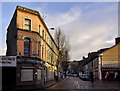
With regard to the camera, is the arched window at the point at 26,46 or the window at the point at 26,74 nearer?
the window at the point at 26,74

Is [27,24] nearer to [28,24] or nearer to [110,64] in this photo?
[28,24]

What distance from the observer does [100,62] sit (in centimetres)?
4897

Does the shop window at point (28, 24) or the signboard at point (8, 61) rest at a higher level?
the shop window at point (28, 24)

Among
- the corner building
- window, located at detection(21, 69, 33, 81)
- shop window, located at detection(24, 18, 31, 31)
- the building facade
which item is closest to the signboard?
the corner building

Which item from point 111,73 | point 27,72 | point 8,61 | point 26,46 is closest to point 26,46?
point 26,46

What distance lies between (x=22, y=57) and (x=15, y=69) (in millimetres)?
2039

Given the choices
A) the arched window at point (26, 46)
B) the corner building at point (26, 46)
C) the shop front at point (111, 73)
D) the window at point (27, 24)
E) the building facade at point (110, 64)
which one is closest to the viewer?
the corner building at point (26, 46)

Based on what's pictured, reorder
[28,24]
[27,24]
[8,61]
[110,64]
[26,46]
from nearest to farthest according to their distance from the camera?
[8,61]
[26,46]
[27,24]
[28,24]
[110,64]

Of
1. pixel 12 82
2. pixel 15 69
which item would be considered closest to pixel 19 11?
pixel 15 69

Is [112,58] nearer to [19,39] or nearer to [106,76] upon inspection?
[106,76]

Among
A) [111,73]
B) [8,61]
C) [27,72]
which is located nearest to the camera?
[8,61]

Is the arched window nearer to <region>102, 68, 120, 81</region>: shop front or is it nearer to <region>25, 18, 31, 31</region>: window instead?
<region>25, 18, 31, 31</region>: window

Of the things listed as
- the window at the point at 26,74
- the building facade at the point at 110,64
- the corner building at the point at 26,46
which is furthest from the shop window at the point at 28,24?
the building facade at the point at 110,64

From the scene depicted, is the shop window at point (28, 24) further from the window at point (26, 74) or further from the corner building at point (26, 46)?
the window at point (26, 74)
